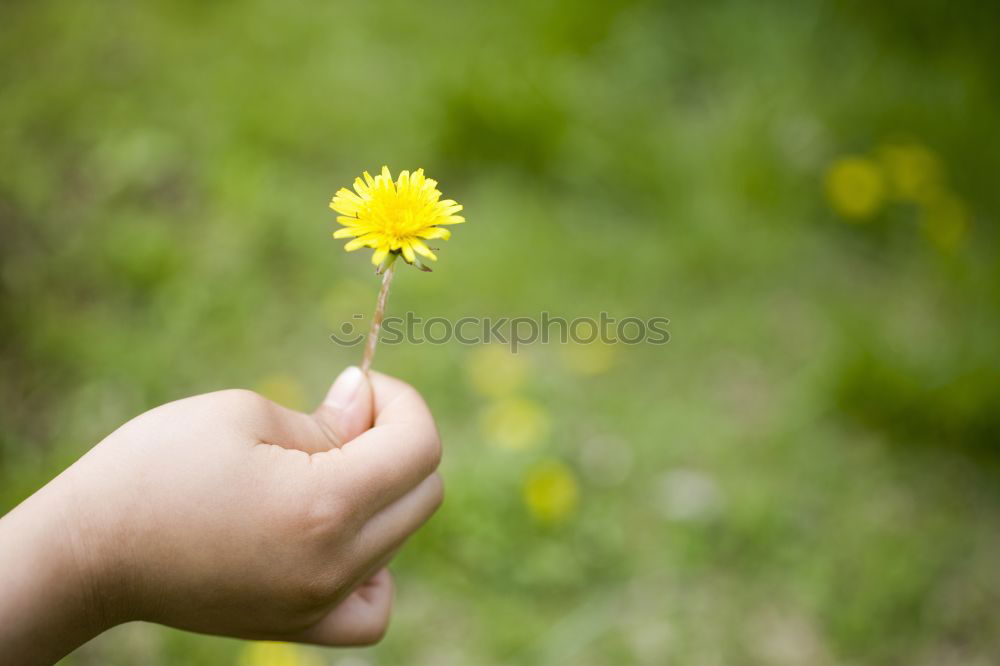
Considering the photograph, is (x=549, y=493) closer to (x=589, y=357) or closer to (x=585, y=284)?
(x=589, y=357)

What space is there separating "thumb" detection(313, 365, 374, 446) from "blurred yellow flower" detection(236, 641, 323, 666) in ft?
1.86

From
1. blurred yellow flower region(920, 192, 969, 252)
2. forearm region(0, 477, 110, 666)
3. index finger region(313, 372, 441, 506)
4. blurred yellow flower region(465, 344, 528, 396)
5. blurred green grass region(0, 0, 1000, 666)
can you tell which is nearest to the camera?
forearm region(0, 477, 110, 666)

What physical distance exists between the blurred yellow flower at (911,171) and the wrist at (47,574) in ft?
6.32

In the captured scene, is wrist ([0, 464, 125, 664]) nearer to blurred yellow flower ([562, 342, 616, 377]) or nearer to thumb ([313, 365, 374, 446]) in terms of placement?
thumb ([313, 365, 374, 446])

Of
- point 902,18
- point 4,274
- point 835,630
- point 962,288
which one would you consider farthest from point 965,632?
point 4,274

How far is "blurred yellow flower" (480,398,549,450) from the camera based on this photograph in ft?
5.15

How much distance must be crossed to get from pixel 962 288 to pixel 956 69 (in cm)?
72

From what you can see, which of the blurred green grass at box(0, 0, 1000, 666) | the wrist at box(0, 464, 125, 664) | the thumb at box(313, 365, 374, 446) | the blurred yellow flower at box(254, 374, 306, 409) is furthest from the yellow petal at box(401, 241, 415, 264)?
the blurred yellow flower at box(254, 374, 306, 409)

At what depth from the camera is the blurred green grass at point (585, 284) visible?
57.2 inches

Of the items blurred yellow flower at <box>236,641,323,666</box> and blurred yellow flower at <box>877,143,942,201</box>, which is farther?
blurred yellow flower at <box>877,143,942,201</box>

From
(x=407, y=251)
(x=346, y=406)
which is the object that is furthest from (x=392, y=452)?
(x=407, y=251)

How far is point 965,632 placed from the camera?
1417 millimetres

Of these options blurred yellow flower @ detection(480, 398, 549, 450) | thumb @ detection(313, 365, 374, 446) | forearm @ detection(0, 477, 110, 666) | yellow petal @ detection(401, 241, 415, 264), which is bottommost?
forearm @ detection(0, 477, 110, 666)

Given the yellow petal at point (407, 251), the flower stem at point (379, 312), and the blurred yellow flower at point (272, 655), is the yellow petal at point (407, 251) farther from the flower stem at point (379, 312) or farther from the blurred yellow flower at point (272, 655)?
the blurred yellow flower at point (272, 655)
